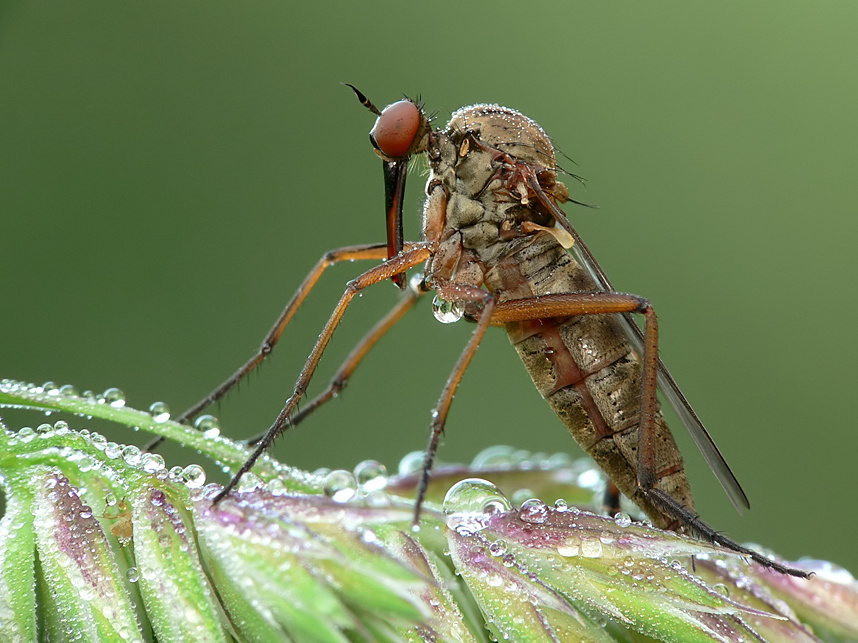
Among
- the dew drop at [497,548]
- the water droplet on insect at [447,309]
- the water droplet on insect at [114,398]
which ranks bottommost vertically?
the dew drop at [497,548]

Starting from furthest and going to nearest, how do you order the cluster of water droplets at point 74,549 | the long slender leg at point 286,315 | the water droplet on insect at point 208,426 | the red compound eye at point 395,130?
the red compound eye at point 395,130
the long slender leg at point 286,315
the water droplet on insect at point 208,426
the cluster of water droplets at point 74,549

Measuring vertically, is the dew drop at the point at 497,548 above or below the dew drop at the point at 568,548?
above

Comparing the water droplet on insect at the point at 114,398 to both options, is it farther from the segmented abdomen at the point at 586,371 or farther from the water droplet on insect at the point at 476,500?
the segmented abdomen at the point at 586,371

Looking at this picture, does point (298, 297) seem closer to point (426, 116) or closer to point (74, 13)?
point (426, 116)

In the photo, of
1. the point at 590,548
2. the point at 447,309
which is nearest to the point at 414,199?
the point at 447,309

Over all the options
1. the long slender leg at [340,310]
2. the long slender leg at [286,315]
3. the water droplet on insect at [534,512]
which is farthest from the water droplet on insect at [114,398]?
the long slender leg at [286,315]

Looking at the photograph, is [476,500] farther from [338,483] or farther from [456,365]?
[456,365]

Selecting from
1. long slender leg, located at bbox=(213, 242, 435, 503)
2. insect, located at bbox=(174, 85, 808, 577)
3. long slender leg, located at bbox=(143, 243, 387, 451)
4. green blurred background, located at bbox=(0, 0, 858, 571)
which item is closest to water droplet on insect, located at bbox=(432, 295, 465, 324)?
insect, located at bbox=(174, 85, 808, 577)
